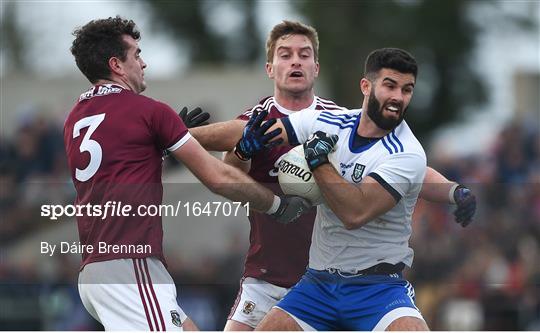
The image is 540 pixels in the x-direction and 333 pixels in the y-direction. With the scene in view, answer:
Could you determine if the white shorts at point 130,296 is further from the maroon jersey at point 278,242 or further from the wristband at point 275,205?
the maroon jersey at point 278,242

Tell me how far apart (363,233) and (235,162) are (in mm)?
1100

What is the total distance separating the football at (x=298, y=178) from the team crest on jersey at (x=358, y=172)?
0.14m

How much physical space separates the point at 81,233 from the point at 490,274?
7269 millimetres

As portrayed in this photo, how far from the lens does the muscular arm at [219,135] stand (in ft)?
27.9

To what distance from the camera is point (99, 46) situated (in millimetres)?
7758

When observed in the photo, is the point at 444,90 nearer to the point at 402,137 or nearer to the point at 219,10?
the point at 219,10

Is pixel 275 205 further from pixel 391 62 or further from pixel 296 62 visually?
pixel 296 62

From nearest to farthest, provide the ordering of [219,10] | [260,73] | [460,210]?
[460,210]
[260,73]
[219,10]

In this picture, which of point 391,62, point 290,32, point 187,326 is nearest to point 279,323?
point 187,326

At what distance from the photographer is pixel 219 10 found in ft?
103

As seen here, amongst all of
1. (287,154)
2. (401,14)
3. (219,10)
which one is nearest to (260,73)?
(401,14)

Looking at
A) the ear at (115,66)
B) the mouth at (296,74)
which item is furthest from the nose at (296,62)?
the ear at (115,66)

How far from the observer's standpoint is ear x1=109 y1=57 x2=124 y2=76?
7759 millimetres

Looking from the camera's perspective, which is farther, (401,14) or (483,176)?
(401,14)
